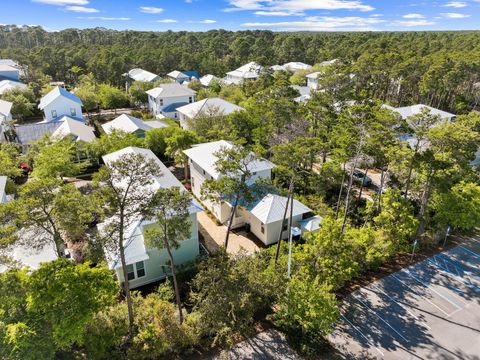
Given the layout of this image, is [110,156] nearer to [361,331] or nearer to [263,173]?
[263,173]

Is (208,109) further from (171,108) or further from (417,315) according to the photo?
(417,315)

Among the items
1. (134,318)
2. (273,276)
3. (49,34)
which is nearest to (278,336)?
(273,276)

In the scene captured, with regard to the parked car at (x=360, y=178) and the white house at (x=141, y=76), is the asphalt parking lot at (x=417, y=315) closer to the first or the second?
the parked car at (x=360, y=178)

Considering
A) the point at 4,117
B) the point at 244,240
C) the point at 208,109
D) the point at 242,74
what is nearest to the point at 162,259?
the point at 244,240

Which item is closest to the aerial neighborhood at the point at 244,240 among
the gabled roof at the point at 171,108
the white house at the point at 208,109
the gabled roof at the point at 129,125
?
the gabled roof at the point at 129,125

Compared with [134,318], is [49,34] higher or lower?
higher

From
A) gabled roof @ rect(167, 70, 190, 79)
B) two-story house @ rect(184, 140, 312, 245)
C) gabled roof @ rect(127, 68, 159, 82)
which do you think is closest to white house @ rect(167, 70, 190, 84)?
gabled roof @ rect(167, 70, 190, 79)
